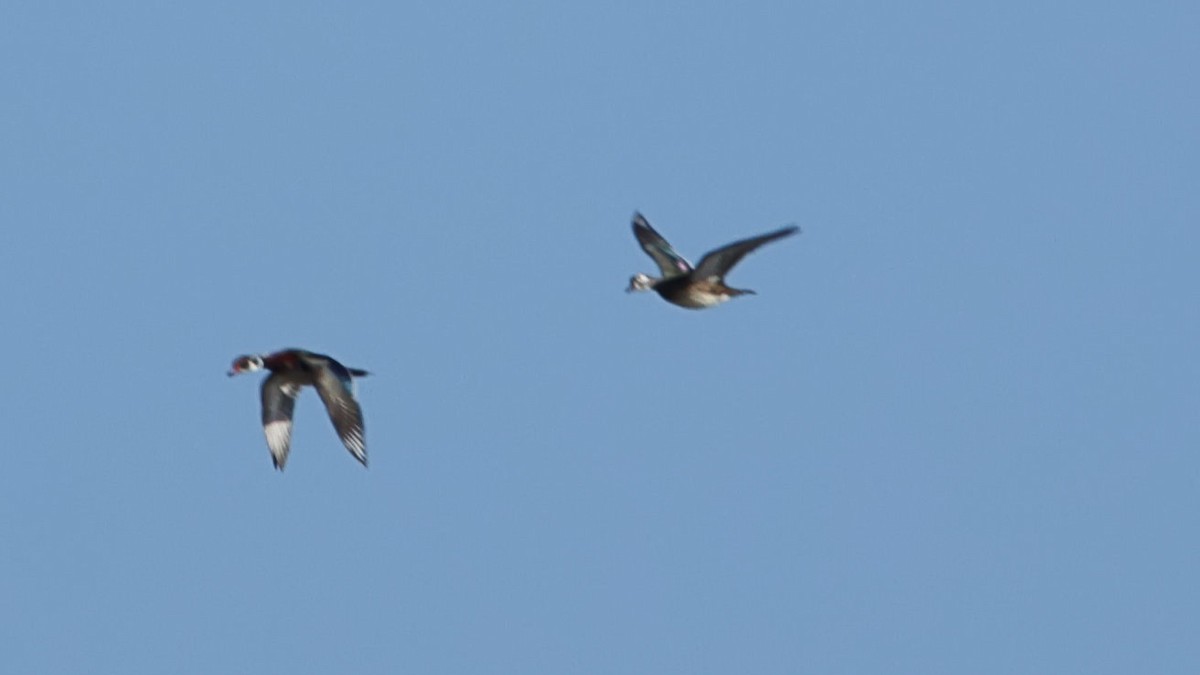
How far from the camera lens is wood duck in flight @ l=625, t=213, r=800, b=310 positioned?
130ft

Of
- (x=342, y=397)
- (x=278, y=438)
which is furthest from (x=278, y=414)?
(x=342, y=397)

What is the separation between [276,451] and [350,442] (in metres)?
1.90

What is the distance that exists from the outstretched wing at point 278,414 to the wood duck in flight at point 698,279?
6.53 meters

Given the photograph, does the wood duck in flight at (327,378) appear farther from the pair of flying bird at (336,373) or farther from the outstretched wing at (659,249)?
the outstretched wing at (659,249)

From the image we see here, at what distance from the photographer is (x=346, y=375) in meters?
44.1

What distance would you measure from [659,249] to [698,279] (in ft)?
17.8

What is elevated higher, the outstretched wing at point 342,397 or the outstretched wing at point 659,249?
the outstretched wing at point 659,249

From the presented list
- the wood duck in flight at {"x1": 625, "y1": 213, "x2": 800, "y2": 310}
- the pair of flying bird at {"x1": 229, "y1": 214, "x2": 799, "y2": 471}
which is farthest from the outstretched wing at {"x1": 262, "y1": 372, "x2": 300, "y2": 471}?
the wood duck in flight at {"x1": 625, "y1": 213, "x2": 800, "y2": 310}

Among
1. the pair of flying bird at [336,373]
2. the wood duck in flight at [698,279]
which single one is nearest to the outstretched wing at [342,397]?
the pair of flying bird at [336,373]

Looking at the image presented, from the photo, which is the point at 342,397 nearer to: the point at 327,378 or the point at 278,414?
the point at 327,378

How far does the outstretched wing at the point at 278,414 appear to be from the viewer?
147 feet

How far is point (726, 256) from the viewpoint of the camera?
3994cm

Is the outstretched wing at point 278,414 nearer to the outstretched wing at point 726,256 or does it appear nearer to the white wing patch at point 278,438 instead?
the white wing patch at point 278,438

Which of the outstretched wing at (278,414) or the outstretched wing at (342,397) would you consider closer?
the outstretched wing at (342,397)
